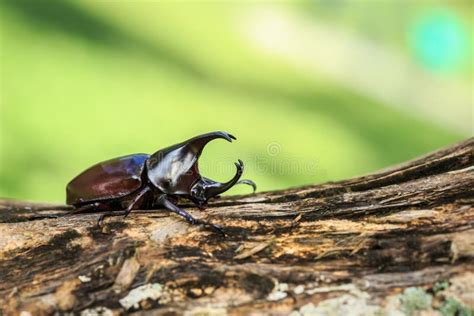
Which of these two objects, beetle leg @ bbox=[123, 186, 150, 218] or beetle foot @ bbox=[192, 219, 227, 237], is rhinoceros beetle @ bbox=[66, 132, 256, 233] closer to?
beetle leg @ bbox=[123, 186, 150, 218]

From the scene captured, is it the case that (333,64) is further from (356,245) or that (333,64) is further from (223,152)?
(356,245)

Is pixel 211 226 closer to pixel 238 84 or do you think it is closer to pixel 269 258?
pixel 269 258

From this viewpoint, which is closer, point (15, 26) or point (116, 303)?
point (116, 303)

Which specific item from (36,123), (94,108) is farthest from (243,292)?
(94,108)

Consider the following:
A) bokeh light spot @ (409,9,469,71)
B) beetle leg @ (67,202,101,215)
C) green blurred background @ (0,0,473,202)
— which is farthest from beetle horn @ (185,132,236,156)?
bokeh light spot @ (409,9,469,71)

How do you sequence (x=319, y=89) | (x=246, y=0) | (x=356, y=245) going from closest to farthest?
(x=356, y=245) → (x=319, y=89) → (x=246, y=0)
